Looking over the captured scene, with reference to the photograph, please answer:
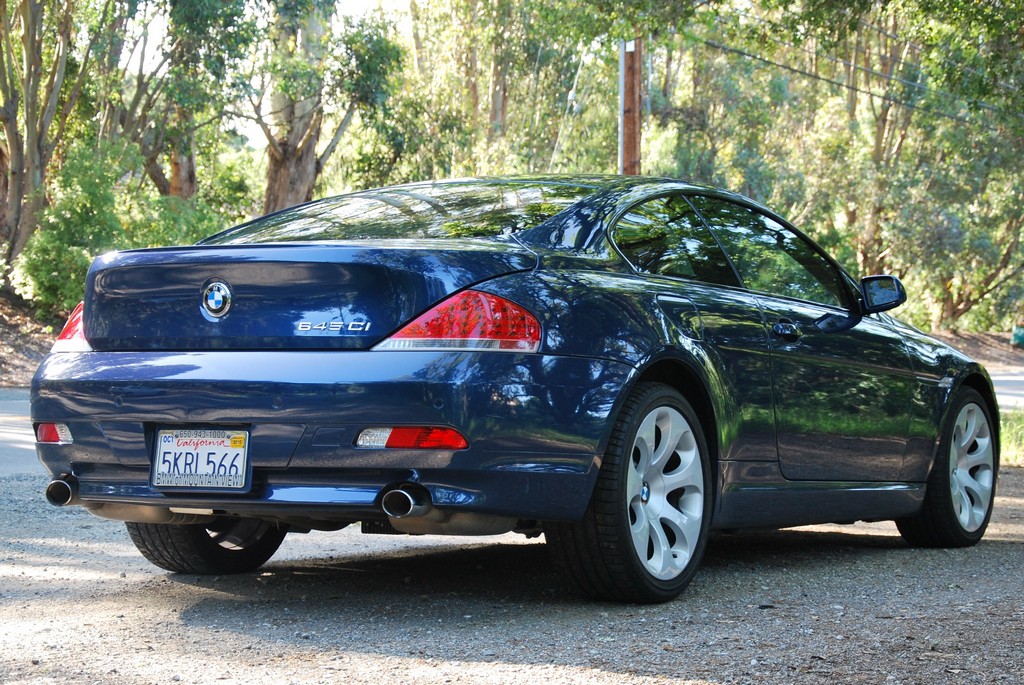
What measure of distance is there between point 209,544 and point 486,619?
1441mm

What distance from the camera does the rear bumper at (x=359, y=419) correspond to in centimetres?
413

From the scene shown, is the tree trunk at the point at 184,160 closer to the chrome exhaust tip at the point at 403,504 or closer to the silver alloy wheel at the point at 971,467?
the silver alloy wheel at the point at 971,467

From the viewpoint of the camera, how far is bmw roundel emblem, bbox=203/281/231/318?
14.4 ft

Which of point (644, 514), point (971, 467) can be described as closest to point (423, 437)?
point (644, 514)

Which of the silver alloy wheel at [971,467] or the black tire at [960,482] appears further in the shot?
the silver alloy wheel at [971,467]

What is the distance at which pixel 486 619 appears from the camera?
4.52m

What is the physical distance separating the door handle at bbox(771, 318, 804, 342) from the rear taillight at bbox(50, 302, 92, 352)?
2.58 metres

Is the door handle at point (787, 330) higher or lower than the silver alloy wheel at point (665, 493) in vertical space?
higher

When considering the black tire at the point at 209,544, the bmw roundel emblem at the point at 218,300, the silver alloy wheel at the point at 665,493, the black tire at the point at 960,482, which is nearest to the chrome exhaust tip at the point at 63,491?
the black tire at the point at 209,544

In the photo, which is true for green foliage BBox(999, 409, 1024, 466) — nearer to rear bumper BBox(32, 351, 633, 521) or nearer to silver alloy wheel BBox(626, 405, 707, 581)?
silver alloy wheel BBox(626, 405, 707, 581)

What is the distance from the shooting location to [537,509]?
14.1ft

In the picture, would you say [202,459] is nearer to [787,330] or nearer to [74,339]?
[74,339]

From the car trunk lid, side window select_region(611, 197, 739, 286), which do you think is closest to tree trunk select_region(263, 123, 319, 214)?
side window select_region(611, 197, 739, 286)

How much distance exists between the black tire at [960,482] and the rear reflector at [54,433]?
392 cm
